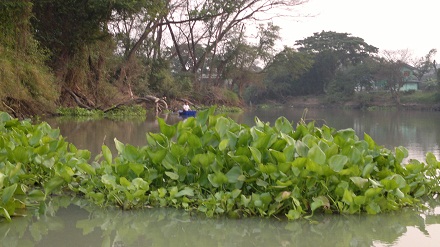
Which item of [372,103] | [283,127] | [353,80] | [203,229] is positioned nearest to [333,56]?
[353,80]

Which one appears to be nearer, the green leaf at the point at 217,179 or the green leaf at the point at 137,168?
the green leaf at the point at 217,179

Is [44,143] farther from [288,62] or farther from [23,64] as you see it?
[288,62]

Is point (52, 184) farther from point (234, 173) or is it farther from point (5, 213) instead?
point (234, 173)

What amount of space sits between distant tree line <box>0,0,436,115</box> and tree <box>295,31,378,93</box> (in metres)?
0.08

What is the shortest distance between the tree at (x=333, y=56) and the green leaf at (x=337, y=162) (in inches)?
1503

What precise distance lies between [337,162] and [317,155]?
122 mm

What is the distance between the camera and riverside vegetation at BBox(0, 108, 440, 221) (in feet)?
9.42

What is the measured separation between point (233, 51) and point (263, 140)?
27.5 meters

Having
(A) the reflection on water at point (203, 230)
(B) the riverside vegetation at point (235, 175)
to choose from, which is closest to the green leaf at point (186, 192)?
(B) the riverside vegetation at point (235, 175)

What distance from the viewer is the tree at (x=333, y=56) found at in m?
40.4

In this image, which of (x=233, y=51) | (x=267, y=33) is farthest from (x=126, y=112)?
(x=267, y=33)

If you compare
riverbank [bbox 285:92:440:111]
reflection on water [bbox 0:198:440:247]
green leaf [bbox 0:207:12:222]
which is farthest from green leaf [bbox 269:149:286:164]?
riverbank [bbox 285:92:440:111]

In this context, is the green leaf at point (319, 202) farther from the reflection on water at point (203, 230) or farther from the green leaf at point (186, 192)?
the green leaf at point (186, 192)

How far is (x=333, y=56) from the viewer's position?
131ft
